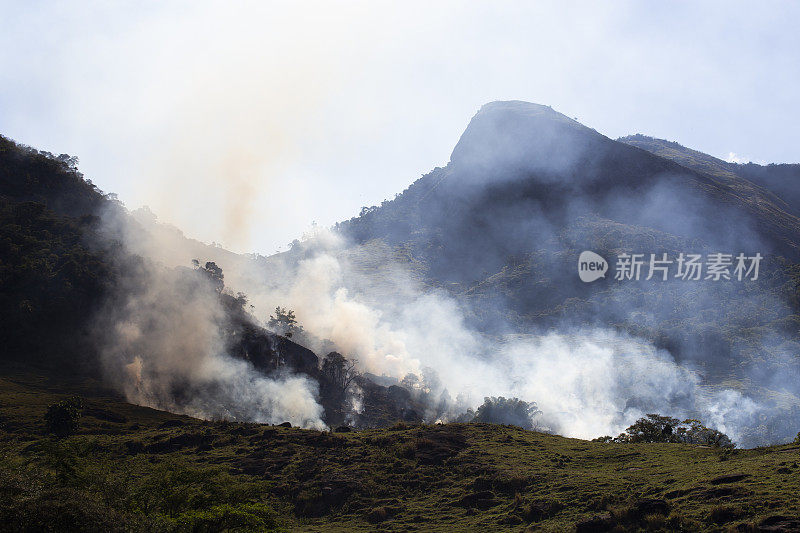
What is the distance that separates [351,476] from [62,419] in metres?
51.5

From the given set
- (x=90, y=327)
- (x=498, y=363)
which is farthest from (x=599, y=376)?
(x=90, y=327)

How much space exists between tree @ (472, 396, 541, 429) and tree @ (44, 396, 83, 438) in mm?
87104

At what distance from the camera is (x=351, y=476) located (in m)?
78.7

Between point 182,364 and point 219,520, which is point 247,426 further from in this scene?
point 219,520

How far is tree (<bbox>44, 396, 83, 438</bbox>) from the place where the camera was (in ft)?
307

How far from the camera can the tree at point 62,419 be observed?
9362cm

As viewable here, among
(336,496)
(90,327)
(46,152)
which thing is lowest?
(336,496)

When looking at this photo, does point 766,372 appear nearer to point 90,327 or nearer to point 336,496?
point 336,496

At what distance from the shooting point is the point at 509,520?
60031 mm

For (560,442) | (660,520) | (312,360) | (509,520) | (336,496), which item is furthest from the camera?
(312,360)

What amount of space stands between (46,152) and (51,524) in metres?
194

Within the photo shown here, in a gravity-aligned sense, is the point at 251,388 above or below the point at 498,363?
below

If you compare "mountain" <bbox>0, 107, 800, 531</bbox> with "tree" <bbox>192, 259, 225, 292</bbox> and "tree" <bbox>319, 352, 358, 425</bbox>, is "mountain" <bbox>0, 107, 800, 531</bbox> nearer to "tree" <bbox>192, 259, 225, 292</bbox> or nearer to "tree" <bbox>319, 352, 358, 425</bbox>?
"tree" <bbox>319, 352, 358, 425</bbox>

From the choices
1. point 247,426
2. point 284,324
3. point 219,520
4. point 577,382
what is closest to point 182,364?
point 247,426
